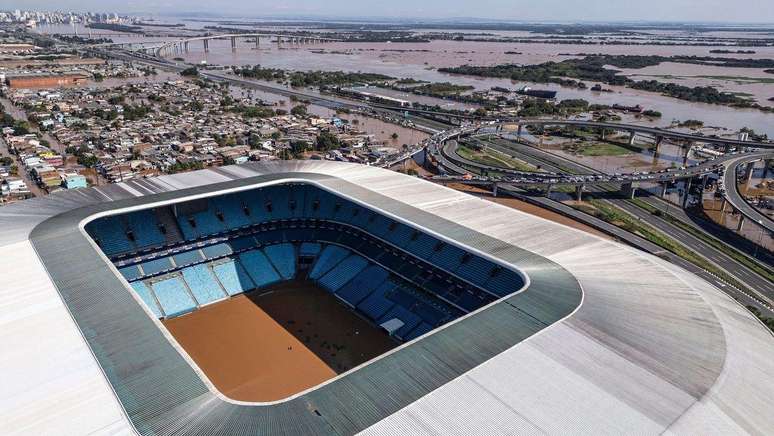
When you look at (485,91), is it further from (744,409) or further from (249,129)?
(744,409)

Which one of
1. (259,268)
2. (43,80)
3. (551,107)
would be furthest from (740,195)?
(43,80)

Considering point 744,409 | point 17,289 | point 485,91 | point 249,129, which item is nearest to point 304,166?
point 17,289

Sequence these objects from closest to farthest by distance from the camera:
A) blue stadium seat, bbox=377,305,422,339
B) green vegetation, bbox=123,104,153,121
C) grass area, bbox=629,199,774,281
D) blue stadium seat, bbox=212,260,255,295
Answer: blue stadium seat, bbox=377,305,422,339
blue stadium seat, bbox=212,260,255,295
grass area, bbox=629,199,774,281
green vegetation, bbox=123,104,153,121

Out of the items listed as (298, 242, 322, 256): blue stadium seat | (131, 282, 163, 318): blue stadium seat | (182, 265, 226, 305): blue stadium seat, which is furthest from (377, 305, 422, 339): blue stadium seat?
(131, 282, 163, 318): blue stadium seat

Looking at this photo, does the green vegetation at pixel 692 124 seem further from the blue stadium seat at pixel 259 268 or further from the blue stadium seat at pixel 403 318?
the blue stadium seat at pixel 259 268

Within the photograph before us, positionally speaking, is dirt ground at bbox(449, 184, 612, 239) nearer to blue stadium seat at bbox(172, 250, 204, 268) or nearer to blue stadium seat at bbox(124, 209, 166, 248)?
blue stadium seat at bbox(172, 250, 204, 268)

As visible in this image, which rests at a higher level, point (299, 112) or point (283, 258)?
point (299, 112)

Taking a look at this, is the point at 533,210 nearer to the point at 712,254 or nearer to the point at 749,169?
the point at 712,254
